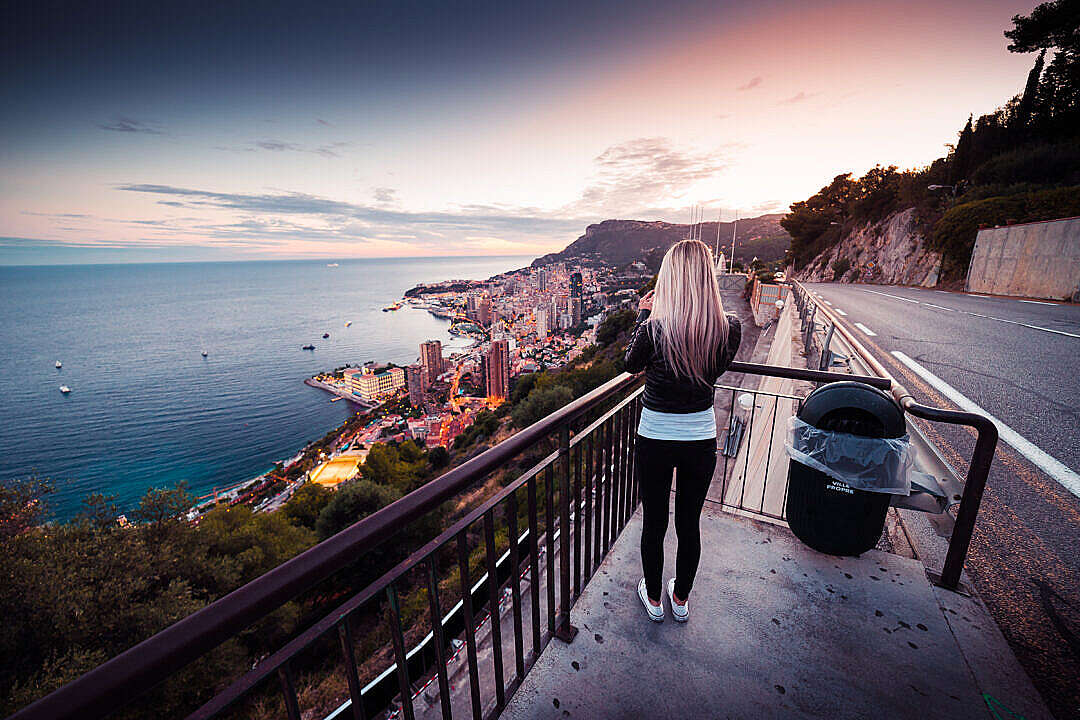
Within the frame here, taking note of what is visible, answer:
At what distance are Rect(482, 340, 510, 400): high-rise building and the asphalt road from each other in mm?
31432

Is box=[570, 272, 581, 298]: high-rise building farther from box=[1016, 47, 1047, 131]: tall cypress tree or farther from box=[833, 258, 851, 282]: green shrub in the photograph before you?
box=[1016, 47, 1047, 131]: tall cypress tree

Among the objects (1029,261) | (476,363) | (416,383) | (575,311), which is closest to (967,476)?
(1029,261)

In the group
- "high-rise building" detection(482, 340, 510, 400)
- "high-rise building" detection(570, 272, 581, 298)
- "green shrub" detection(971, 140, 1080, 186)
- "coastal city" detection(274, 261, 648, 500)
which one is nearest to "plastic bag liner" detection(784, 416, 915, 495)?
"coastal city" detection(274, 261, 648, 500)

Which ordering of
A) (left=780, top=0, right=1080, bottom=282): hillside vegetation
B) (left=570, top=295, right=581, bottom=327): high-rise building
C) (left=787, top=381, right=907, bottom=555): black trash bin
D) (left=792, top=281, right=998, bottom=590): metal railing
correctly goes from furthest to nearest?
(left=570, top=295, right=581, bottom=327): high-rise building < (left=780, top=0, right=1080, bottom=282): hillside vegetation < (left=787, top=381, right=907, bottom=555): black trash bin < (left=792, top=281, right=998, bottom=590): metal railing

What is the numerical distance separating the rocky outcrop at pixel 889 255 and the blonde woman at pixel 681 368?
81.2 ft

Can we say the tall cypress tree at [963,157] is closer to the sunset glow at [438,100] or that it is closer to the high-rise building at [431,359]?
the sunset glow at [438,100]

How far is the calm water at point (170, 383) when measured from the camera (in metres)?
33.6

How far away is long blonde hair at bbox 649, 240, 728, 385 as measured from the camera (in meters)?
1.86

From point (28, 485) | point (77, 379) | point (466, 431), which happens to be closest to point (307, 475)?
point (466, 431)

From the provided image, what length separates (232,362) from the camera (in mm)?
59156

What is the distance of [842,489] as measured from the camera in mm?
2439

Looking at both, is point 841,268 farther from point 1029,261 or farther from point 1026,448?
point 1026,448

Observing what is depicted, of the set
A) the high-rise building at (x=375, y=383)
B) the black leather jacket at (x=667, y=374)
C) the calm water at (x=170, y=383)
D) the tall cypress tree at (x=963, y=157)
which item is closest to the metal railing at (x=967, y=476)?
the black leather jacket at (x=667, y=374)

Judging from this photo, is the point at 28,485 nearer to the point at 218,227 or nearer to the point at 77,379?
the point at 77,379
